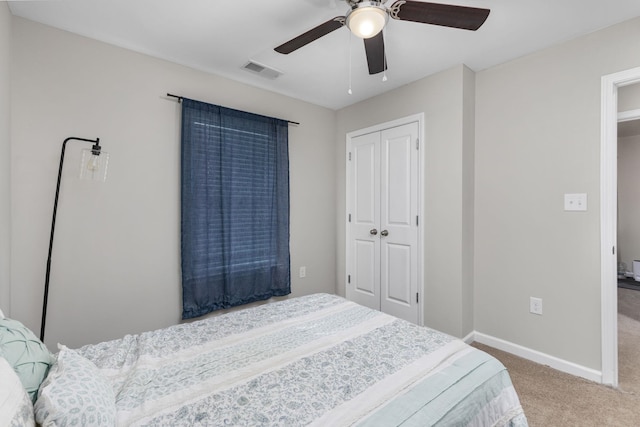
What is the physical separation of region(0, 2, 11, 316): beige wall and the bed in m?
0.87

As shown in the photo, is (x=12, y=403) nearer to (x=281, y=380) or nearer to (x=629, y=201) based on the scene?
(x=281, y=380)

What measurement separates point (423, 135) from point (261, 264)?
201 centimetres

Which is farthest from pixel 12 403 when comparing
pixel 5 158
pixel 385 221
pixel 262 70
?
pixel 385 221

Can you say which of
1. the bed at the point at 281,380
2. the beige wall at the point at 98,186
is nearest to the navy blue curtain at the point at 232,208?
the beige wall at the point at 98,186

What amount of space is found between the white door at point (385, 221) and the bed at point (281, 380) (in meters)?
1.45

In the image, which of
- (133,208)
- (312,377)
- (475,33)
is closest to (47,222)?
(133,208)

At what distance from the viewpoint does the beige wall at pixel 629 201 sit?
4707mm

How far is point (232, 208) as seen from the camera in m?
2.83

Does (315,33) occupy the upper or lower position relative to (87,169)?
upper

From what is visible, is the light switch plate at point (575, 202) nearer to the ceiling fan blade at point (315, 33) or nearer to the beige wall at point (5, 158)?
the ceiling fan blade at point (315, 33)

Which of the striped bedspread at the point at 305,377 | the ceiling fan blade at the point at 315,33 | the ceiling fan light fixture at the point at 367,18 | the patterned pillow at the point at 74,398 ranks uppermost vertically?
the ceiling fan blade at the point at 315,33

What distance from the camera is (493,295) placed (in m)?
2.66

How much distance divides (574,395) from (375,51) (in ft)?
8.42

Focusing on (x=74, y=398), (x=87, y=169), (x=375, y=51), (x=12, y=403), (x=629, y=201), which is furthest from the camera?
(x=629, y=201)
